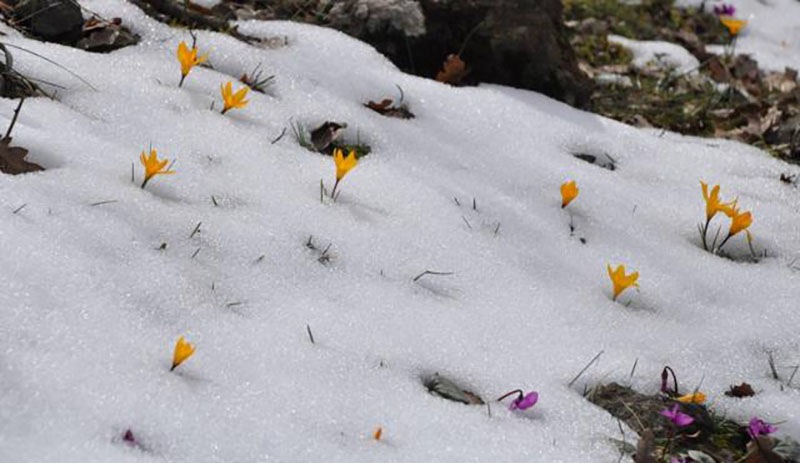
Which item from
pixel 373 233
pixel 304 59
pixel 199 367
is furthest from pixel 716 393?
pixel 304 59

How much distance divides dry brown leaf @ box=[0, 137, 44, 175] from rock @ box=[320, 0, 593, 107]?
245 centimetres

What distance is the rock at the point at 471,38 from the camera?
5.02 m

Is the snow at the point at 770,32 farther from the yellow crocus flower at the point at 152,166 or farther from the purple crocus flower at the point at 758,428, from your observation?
the yellow crocus flower at the point at 152,166

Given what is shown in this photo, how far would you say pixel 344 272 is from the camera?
308 cm

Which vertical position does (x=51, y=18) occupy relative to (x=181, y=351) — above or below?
above

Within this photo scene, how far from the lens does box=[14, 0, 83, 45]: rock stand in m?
4.04

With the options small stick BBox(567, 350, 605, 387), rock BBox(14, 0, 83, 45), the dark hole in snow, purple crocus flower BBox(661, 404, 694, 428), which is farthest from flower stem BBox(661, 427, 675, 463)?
rock BBox(14, 0, 83, 45)

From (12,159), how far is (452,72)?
8.41 ft

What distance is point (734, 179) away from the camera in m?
4.55

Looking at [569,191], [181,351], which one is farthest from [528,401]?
[569,191]

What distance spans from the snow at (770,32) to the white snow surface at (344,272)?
11.0 ft

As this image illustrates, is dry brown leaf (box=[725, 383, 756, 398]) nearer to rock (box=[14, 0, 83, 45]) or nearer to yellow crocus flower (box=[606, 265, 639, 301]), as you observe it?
yellow crocus flower (box=[606, 265, 639, 301])

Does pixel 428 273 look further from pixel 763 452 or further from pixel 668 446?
pixel 763 452

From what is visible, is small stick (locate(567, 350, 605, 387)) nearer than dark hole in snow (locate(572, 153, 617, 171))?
Yes
